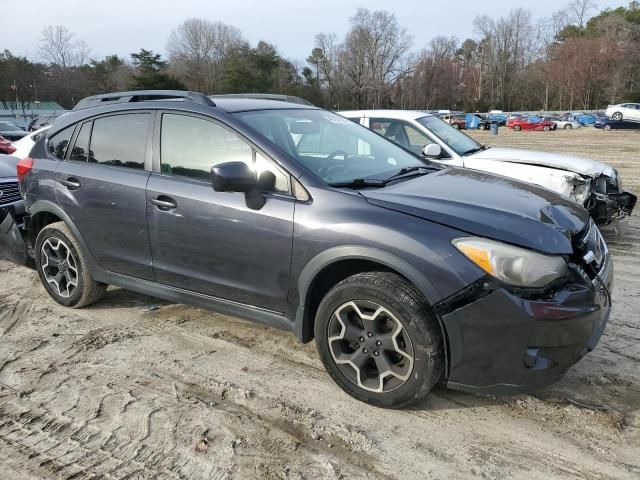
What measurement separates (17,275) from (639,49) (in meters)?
85.3

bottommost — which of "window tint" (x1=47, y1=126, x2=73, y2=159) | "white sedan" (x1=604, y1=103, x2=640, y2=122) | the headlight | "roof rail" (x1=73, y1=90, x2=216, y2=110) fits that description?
the headlight

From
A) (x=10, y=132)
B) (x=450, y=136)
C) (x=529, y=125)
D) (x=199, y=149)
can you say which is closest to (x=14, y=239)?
(x=199, y=149)

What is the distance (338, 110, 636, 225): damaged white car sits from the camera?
6344mm

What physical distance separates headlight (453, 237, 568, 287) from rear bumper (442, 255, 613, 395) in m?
0.09

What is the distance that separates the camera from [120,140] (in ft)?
13.4

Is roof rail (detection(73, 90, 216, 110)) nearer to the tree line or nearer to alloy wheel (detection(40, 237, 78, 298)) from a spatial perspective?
alloy wheel (detection(40, 237, 78, 298))

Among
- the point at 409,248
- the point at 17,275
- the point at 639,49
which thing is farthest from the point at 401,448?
the point at 639,49

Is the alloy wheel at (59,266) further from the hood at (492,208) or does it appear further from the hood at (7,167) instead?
the hood at (492,208)

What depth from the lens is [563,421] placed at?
288 centimetres

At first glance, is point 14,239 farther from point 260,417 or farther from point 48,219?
point 260,417

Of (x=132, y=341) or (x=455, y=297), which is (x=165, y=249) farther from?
(x=455, y=297)

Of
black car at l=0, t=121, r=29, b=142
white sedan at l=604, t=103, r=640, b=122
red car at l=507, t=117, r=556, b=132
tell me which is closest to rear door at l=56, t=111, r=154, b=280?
black car at l=0, t=121, r=29, b=142

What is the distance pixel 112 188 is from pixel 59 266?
1.12 metres

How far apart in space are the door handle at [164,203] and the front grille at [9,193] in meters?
3.15
